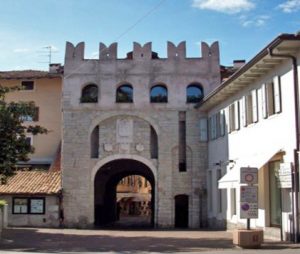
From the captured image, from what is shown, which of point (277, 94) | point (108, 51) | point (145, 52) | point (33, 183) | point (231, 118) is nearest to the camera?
point (277, 94)

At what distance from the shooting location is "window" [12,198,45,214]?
36.6m

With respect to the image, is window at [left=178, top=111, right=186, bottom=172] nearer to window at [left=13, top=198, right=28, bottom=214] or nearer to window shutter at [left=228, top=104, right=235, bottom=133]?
window shutter at [left=228, top=104, right=235, bottom=133]

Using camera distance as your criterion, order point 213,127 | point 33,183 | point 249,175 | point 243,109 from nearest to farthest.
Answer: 1. point 249,175
2. point 243,109
3. point 213,127
4. point 33,183

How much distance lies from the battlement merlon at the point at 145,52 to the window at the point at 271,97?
46.1ft

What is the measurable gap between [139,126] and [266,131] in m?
14.6

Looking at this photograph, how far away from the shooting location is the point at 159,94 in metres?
37.8

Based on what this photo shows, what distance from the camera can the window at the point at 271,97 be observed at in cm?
2245

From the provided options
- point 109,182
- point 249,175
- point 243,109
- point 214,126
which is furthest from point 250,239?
point 109,182

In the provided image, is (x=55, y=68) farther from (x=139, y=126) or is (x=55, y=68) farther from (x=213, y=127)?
(x=213, y=127)

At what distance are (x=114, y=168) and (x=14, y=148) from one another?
1945 cm

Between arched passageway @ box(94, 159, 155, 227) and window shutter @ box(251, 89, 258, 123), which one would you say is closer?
window shutter @ box(251, 89, 258, 123)

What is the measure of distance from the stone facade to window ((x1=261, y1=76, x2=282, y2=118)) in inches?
520

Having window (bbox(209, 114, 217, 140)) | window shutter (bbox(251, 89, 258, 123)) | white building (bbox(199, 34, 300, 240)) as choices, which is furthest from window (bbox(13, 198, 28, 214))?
window shutter (bbox(251, 89, 258, 123))

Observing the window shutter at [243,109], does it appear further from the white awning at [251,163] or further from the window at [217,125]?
the window at [217,125]
